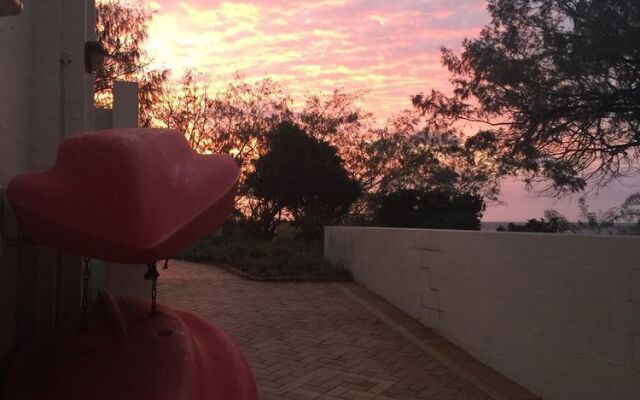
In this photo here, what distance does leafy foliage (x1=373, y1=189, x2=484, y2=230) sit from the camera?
1316cm

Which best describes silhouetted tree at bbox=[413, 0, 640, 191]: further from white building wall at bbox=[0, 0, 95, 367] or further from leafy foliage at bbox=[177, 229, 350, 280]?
white building wall at bbox=[0, 0, 95, 367]

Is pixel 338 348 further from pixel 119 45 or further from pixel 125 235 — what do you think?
pixel 119 45

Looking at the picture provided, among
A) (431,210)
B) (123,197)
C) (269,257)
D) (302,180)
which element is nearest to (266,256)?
(269,257)

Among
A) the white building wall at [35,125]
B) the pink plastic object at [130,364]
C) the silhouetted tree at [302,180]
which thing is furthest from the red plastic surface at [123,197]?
the silhouetted tree at [302,180]

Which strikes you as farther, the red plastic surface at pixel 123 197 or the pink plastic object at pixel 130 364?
the pink plastic object at pixel 130 364

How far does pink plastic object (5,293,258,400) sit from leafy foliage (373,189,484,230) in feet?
36.4

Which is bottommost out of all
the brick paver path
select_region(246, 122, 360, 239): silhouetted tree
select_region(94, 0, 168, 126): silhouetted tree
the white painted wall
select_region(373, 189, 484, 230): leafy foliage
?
the brick paver path

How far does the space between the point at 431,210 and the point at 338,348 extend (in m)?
8.58

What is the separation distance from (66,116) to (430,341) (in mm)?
4161

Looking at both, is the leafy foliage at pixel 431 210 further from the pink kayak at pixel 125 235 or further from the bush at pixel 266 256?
the pink kayak at pixel 125 235

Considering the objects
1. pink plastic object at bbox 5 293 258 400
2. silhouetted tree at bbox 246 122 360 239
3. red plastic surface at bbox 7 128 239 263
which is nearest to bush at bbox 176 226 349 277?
silhouetted tree at bbox 246 122 360 239

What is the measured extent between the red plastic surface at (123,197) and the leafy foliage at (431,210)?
37.4ft

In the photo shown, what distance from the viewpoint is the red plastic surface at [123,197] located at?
1882 mm

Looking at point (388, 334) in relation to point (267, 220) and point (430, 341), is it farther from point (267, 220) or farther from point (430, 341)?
point (267, 220)
